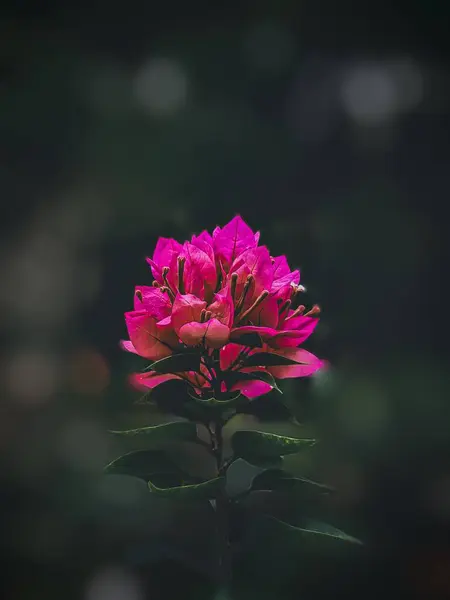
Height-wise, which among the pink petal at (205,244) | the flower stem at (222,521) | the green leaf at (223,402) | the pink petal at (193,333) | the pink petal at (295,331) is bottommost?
the flower stem at (222,521)

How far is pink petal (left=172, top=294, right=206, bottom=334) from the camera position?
0.54 meters

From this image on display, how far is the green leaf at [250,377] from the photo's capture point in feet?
1.78

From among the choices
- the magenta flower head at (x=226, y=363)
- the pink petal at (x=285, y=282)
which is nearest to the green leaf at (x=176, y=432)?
the magenta flower head at (x=226, y=363)

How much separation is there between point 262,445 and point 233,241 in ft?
0.50

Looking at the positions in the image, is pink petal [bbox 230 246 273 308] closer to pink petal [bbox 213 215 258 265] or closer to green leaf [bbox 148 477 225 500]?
pink petal [bbox 213 215 258 265]

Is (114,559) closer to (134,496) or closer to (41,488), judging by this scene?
(134,496)

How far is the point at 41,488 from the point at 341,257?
52cm

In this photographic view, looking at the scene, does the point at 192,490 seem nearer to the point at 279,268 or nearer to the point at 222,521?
the point at 222,521

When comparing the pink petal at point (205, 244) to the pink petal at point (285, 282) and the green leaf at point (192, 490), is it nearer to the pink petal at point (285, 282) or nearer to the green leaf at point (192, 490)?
the pink petal at point (285, 282)

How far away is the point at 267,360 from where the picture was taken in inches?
22.0

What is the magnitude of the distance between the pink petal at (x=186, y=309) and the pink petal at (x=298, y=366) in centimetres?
7

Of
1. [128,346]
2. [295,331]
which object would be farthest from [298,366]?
[128,346]

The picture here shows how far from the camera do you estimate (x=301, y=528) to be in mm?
548

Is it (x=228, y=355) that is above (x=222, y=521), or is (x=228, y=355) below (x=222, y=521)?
above
